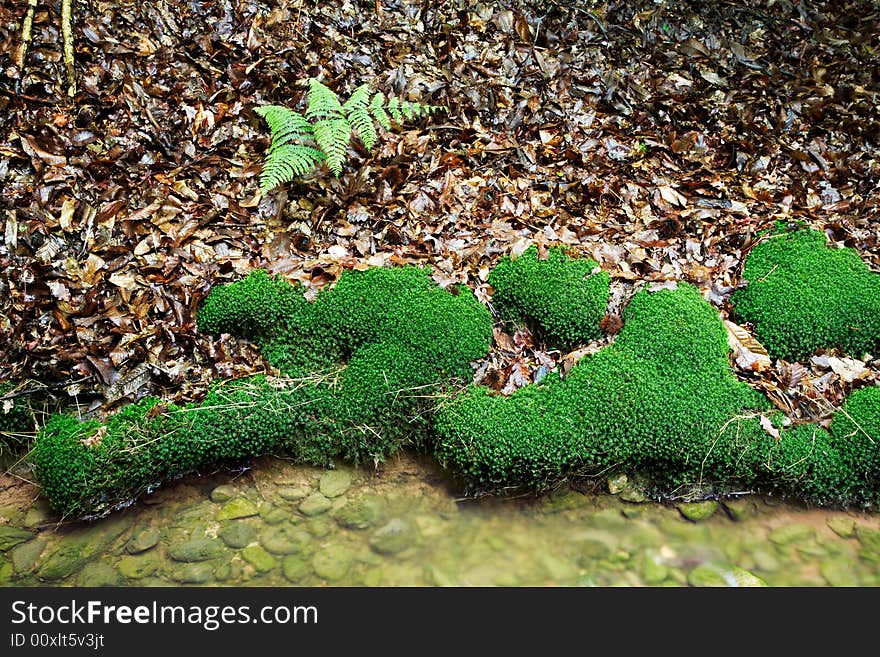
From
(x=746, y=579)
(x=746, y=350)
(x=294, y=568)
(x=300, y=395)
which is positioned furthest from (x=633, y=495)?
(x=300, y=395)

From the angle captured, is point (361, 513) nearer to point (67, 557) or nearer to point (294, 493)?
point (294, 493)

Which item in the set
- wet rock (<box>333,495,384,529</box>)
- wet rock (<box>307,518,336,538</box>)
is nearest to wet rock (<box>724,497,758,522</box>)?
wet rock (<box>333,495,384,529</box>)

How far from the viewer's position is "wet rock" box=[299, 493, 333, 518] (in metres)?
3.74

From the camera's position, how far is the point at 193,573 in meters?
3.40

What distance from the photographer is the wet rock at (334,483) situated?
3857 millimetres

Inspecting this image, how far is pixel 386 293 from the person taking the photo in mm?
4277

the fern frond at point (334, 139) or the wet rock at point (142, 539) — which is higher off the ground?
the fern frond at point (334, 139)

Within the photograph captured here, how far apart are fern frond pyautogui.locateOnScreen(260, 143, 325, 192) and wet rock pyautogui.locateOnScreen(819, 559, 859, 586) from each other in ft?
14.3

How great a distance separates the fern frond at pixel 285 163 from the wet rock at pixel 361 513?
2356 millimetres

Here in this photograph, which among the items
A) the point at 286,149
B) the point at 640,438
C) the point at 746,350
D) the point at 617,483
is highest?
the point at 286,149

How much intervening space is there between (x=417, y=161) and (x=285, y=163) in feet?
3.79

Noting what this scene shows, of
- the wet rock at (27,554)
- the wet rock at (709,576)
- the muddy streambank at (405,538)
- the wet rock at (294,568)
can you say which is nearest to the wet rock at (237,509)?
the muddy streambank at (405,538)

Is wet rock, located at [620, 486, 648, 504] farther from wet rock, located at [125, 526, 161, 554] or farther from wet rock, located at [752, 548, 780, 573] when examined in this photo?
wet rock, located at [125, 526, 161, 554]

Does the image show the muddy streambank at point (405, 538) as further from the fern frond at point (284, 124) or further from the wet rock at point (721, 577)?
the fern frond at point (284, 124)
